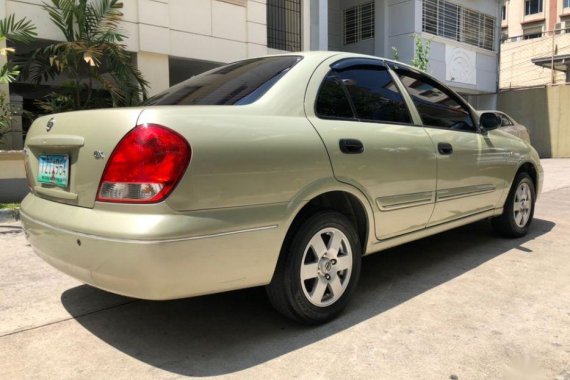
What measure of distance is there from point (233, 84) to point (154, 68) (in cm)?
745

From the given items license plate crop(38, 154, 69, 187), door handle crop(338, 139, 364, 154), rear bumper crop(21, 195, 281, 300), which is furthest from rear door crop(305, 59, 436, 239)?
license plate crop(38, 154, 69, 187)

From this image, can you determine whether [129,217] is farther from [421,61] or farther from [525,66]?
[525,66]

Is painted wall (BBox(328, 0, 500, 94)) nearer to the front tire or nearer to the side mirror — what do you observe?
the side mirror

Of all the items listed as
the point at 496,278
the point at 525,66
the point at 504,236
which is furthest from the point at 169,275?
the point at 525,66

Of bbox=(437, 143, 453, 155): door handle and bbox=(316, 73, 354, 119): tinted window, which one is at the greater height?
bbox=(316, 73, 354, 119): tinted window

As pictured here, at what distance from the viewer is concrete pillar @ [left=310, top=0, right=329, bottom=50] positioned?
538 inches

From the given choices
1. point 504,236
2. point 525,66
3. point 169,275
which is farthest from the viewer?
point 525,66

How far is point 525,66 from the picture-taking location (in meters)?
29.5

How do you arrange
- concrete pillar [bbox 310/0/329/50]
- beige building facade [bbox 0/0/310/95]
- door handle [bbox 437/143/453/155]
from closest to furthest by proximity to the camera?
door handle [bbox 437/143/453/155], beige building facade [bbox 0/0/310/95], concrete pillar [bbox 310/0/329/50]

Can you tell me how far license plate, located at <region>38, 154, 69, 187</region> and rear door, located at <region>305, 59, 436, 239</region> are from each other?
4.46ft

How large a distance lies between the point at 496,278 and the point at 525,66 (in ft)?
96.7

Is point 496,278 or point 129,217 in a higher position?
point 129,217

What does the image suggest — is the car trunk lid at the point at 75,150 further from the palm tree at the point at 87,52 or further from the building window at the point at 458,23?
the building window at the point at 458,23

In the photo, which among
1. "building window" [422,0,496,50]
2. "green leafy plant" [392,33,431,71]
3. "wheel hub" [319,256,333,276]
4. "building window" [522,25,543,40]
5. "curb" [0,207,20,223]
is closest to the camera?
"wheel hub" [319,256,333,276]
